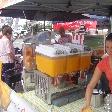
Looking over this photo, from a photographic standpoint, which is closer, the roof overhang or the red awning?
the red awning

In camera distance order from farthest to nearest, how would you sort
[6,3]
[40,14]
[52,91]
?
[40,14], [6,3], [52,91]

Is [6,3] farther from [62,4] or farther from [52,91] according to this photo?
[62,4]

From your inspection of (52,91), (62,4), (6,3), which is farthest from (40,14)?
(52,91)

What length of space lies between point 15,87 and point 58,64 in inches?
43.2

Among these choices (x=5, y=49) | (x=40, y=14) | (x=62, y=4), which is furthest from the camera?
(x=40, y=14)

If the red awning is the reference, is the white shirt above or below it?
below

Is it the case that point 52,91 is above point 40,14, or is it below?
below

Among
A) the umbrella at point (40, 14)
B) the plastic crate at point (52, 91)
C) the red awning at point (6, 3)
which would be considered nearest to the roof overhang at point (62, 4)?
the red awning at point (6, 3)

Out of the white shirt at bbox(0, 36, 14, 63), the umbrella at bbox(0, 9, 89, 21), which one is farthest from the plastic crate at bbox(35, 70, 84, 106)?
the umbrella at bbox(0, 9, 89, 21)

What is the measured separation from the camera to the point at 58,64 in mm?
2678

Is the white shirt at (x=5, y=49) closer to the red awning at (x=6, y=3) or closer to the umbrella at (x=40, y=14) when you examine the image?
the umbrella at (x=40, y=14)

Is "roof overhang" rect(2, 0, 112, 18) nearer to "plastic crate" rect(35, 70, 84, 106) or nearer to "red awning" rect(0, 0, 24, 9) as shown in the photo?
"red awning" rect(0, 0, 24, 9)

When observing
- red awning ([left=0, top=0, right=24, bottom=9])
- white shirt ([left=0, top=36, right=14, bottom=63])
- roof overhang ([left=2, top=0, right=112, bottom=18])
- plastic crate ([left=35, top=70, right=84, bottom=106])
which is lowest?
plastic crate ([left=35, top=70, right=84, bottom=106])

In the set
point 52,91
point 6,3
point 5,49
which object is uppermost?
point 6,3
